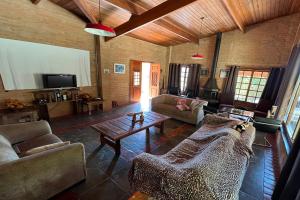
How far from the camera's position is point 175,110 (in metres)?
4.35

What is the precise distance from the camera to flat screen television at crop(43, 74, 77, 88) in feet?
11.9

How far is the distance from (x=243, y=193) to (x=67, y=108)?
4863 mm

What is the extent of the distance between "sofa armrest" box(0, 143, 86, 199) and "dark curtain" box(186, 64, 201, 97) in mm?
5839

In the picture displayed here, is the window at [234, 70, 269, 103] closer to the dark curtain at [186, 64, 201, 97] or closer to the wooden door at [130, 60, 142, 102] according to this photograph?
the dark curtain at [186, 64, 201, 97]

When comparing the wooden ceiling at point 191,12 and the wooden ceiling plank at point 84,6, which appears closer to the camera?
the wooden ceiling plank at point 84,6

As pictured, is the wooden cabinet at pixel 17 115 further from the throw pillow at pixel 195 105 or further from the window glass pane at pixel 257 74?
the window glass pane at pixel 257 74

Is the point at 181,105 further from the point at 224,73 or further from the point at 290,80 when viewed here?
the point at 224,73

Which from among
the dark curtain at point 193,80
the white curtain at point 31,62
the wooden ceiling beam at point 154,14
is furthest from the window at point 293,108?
the white curtain at point 31,62

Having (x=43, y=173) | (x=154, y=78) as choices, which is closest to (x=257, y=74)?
(x=154, y=78)

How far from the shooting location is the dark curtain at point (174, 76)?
23.6 feet

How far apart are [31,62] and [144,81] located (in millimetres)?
5171

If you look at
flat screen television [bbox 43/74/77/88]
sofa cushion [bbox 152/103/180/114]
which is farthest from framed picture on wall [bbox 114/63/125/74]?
sofa cushion [bbox 152/103/180/114]

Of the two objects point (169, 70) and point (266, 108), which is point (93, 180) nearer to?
point (266, 108)

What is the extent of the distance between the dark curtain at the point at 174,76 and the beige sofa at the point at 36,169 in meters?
6.14
